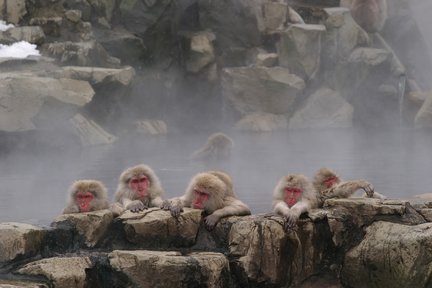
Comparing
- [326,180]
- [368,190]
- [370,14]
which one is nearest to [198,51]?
[370,14]

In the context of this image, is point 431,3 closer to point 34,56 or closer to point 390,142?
point 390,142

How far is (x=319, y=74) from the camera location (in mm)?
24062

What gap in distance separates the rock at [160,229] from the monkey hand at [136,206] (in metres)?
0.10

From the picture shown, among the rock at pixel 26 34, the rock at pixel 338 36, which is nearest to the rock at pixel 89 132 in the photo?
the rock at pixel 26 34

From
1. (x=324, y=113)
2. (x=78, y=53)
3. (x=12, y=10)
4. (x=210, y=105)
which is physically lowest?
(x=324, y=113)

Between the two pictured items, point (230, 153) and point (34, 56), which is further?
point (34, 56)

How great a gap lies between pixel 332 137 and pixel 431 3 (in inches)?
519

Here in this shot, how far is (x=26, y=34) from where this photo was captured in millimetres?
18516

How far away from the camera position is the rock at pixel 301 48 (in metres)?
22.8

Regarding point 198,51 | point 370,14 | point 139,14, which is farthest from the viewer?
point 370,14

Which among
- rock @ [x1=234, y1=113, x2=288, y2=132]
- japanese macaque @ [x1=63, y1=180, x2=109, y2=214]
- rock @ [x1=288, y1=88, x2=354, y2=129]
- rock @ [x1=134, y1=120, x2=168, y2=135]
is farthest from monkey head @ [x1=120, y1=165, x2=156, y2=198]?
rock @ [x1=288, y1=88, x2=354, y2=129]

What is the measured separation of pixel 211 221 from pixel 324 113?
685 inches

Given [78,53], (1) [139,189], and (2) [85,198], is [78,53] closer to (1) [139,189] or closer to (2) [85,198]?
(1) [139,189]

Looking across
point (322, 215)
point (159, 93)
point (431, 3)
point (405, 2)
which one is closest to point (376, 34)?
point (405, 2)
